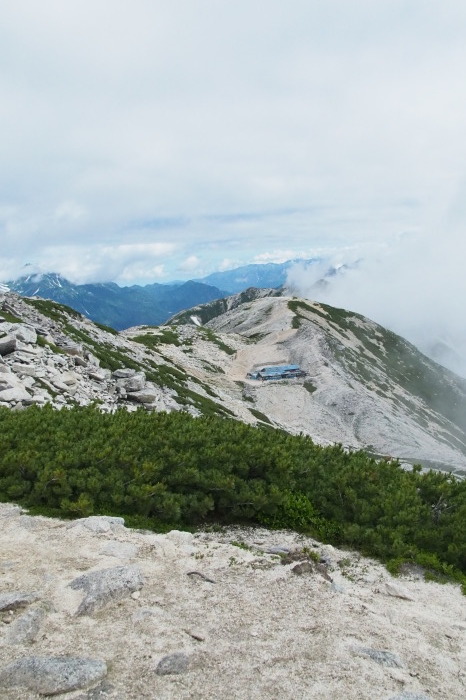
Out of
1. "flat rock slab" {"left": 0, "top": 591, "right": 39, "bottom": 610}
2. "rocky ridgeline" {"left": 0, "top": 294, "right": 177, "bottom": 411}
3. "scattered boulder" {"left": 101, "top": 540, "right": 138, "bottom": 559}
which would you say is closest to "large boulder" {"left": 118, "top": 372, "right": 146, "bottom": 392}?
"rocky ridgeline" {"left": 0, "top": 294, "right": 177, "bottom": 411}

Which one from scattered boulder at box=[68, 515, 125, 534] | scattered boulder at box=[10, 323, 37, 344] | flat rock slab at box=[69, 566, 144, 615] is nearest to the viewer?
flat rock slab at box=[69, 566, 144, 615]

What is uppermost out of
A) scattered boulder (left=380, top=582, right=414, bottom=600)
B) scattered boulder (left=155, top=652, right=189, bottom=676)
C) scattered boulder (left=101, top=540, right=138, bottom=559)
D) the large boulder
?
scattered boulder (left=380, top=582, right=414, bottom=600)

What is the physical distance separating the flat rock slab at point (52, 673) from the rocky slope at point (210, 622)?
0.6 inches

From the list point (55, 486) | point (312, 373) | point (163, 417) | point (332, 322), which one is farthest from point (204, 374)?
point (55, 486)

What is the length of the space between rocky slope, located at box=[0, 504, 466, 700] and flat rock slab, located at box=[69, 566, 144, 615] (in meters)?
0.02

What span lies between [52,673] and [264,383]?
70.0m

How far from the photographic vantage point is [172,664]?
6.60m

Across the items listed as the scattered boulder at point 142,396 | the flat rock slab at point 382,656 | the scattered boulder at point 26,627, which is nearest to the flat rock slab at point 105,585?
the scattered boulder at point 26,627

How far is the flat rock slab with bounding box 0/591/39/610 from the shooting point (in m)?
7.76

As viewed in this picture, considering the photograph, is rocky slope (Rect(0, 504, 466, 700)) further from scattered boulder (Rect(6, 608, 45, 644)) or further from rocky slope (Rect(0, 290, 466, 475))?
rocky slope (Rect(0, 290, 466, 475))

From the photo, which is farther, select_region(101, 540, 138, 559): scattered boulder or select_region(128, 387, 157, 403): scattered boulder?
select_region(128, 387, 157, 403): scattered boulder

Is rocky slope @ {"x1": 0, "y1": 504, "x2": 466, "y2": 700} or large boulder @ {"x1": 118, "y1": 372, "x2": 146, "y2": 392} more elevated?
→ rocky slope @ {"x1": 0, "y1": 504, "x2": 466, "y2": 700}

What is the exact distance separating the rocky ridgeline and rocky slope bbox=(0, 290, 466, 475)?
91mm

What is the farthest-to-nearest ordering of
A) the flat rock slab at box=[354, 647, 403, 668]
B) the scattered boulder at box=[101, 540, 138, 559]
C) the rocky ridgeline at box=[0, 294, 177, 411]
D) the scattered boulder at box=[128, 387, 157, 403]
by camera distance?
the scattered boulder at box=[128, 387, 157, 403], the rocky ridgeline at box=[0, 294, 177, 411], the scattered boulder at box=[101, 540, 138, 559], the flat rock slab at box=[354, 647, 403, 668]
